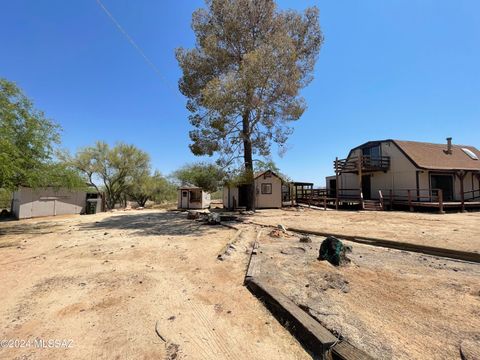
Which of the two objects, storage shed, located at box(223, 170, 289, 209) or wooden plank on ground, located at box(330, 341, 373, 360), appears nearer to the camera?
wooden plank on ground, located at box(330, 341, 373, 360)

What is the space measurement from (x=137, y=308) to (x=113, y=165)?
87.4ft

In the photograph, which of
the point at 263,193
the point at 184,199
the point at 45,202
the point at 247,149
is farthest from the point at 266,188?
the point at 45,202

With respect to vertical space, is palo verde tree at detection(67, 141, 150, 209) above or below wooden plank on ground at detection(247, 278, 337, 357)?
above

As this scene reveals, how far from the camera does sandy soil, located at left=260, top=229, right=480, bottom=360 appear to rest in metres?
2.47

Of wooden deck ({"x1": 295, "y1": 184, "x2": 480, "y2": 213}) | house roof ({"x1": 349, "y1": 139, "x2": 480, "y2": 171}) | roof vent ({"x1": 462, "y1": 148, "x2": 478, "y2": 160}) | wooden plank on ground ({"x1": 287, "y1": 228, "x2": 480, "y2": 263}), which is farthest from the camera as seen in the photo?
roof vent ({"x1": 462, "y1": 148, "x2": 478, "y2": 160})

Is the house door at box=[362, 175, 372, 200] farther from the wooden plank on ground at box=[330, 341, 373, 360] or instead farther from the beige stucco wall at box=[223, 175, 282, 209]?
the wooden plank on ground at box=[330, 341, 373, 360]

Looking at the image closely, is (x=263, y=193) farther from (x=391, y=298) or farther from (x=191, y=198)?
(x=391, y=298)

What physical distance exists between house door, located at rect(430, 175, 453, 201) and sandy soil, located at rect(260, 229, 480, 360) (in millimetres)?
18181

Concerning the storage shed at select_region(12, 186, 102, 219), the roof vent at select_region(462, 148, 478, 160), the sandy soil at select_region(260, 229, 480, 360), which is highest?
the roof vent at select_region(462, 148, 478, 160)

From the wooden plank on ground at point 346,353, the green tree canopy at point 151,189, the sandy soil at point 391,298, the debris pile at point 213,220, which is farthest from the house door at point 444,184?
the green tree canopy at point 151,189

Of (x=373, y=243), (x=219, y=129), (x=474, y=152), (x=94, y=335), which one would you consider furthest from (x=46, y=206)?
(x=474, y=152)

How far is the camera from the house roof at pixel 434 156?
19.4m

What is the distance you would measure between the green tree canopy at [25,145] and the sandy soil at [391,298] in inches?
374

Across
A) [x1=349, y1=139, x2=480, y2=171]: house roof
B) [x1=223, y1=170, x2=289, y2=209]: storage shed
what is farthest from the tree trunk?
[x1=349, y1=139, x2=480, y2=171]: house roof
